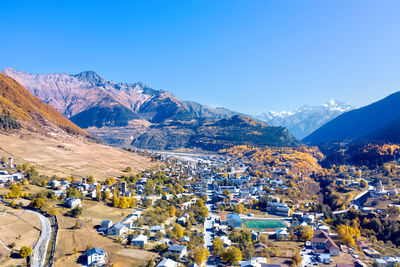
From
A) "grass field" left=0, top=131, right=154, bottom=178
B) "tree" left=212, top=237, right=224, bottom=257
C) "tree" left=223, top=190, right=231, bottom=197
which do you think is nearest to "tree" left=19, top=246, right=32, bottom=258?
"tree" left=212, top=237, right=224, bottom=257

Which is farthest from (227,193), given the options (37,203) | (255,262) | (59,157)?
(59,157)

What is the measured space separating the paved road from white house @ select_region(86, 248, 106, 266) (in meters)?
5.05

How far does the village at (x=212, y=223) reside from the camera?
1535 inches

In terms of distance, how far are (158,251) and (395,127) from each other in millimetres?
178554

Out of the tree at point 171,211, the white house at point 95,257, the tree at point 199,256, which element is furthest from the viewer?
the tree at point 171,211

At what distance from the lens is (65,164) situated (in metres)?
85.2

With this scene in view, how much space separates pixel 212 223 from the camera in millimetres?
55781

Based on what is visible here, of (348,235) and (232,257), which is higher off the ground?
(348,235)

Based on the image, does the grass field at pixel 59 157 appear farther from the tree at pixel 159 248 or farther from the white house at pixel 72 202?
the tree at pixel 159 248

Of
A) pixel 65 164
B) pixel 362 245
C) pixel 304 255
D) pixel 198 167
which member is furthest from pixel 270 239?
pixel 198 167

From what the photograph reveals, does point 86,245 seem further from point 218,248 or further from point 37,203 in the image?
point 218,248

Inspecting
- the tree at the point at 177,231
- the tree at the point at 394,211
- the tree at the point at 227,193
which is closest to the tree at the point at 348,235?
the tree at the point at 394,211

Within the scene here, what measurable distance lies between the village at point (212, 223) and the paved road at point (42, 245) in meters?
3.98

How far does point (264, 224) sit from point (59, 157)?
7348 cm
